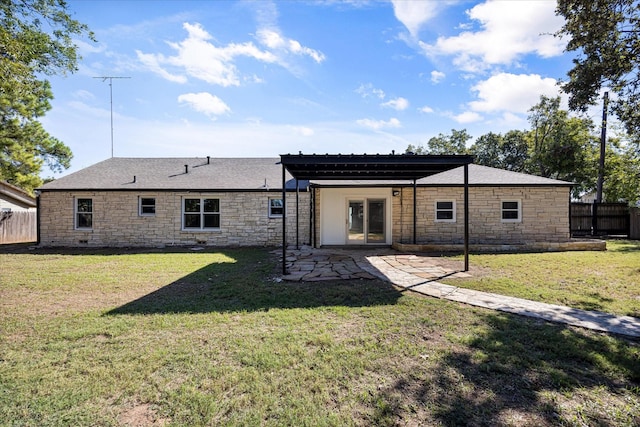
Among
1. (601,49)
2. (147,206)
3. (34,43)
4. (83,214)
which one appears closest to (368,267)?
(601,49)

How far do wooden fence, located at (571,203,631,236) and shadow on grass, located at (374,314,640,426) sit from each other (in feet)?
59.5

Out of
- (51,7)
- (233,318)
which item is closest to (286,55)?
(51,7)

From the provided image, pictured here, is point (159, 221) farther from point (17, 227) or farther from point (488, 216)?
point (488, 216)

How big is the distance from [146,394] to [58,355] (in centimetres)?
155

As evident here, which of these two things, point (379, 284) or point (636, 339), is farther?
point (379, 284)

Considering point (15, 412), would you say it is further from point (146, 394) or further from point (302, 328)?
point (302, 328)

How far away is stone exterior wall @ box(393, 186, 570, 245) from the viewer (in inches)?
506

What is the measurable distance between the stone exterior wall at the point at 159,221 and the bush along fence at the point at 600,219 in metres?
17.3

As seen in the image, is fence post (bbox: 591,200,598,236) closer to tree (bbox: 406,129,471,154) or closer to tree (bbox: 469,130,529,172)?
tree (bbox: 406,129,471,154)

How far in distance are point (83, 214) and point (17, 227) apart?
23.5 ft

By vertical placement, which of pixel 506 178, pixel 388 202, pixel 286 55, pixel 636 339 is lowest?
pixel 636 339

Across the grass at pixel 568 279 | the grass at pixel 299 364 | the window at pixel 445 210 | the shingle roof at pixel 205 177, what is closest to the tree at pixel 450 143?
the shingle roof at pixel 205 177

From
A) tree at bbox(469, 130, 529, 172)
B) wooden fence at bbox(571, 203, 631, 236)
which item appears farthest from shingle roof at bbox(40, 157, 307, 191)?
tree at bbox(469, 130, 529, 172)

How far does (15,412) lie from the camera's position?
94.3 inches
